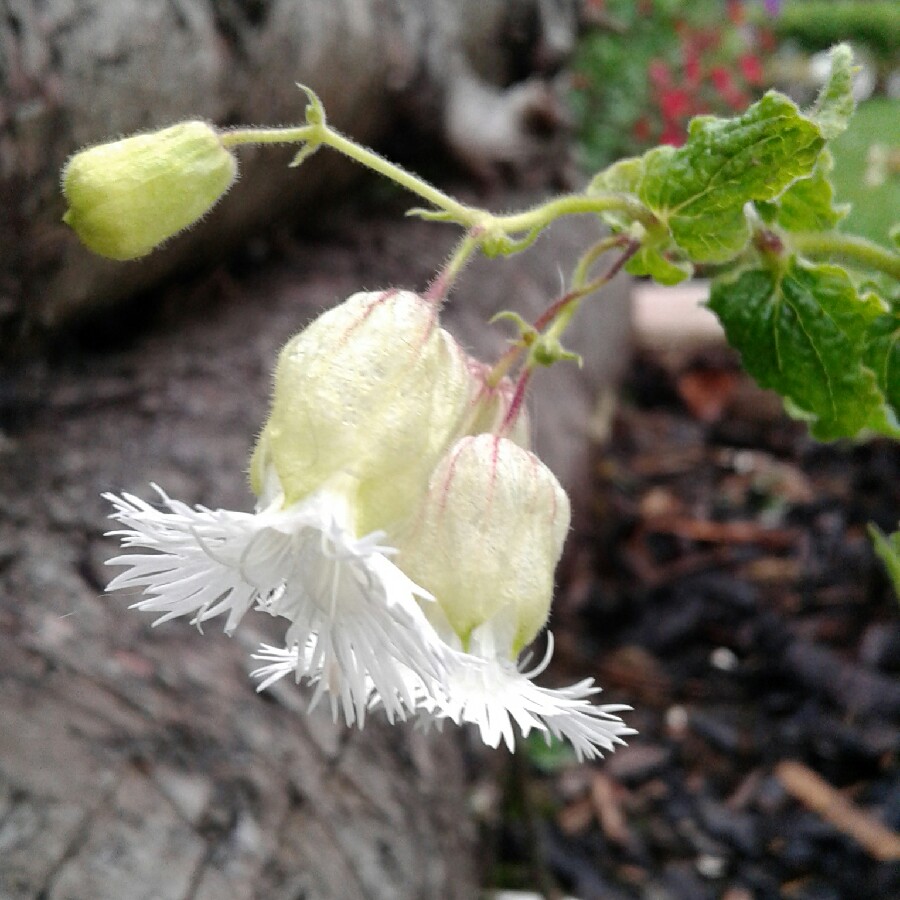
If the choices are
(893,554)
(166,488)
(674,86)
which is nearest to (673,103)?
(674,86)

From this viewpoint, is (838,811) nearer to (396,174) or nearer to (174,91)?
(396,174)

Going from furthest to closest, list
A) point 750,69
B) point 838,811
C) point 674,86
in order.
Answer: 1. point 750,69
2. point 674,86
3. point 838,811

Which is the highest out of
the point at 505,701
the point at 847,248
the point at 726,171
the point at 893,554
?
the point at 726,171

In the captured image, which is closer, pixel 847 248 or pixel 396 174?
pixel 396 174

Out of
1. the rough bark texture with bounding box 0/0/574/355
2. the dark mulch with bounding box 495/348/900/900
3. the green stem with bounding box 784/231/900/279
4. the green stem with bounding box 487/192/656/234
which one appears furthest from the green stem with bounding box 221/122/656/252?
the dark mulch with bounding box 495/348/900/900

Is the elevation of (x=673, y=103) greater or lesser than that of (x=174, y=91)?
lesser

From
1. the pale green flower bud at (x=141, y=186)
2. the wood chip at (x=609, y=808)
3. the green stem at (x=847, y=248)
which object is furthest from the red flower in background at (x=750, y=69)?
the pale green flower bud at (x=141, y=186)

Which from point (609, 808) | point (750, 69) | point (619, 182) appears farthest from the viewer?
point (750, 69)


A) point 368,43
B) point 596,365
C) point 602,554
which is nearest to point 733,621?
point 602,554
